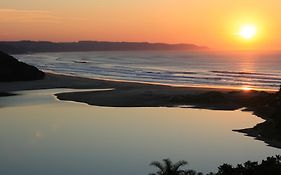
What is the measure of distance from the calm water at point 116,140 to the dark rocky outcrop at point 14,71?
101 ft

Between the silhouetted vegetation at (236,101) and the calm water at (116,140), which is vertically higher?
the silhouetted vegetation at (236,101)

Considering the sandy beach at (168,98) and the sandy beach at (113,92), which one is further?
the sandy beach at (113,92)

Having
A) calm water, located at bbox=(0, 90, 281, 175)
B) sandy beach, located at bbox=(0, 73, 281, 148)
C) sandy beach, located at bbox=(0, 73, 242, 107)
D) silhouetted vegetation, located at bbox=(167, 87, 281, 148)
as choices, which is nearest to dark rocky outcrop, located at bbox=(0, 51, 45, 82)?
sandy beach, located at bbox=(0, 73, 242, 107)

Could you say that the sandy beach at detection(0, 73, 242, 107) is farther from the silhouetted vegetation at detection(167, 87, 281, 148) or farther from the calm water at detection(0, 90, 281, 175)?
the calm water at detection(0, 90, 281, 175)

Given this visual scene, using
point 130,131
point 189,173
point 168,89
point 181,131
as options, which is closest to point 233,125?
point 181,131

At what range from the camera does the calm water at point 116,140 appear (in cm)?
2533

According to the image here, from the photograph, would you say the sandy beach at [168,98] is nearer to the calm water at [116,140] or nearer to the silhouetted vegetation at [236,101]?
the silhouetted vegetation at [236,101]

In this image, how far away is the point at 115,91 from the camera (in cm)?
6106

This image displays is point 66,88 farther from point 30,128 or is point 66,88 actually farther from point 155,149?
point 155,149

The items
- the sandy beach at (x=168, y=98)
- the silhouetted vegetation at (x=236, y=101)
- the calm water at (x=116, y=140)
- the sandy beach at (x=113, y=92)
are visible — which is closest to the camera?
the calm water at (x=116, y=140)

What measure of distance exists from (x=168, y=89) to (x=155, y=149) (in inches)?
1340

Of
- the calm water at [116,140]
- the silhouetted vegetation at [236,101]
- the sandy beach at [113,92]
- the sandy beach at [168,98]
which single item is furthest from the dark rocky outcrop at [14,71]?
the silhouetted vegetation at [236,101]

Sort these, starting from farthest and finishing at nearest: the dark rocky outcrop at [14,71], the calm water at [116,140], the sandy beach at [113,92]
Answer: the dark rocky outcrop at [14,71], the sandy beach at [113,92], the calm water at [116,140]

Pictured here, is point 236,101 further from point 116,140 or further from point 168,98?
point 116,140
